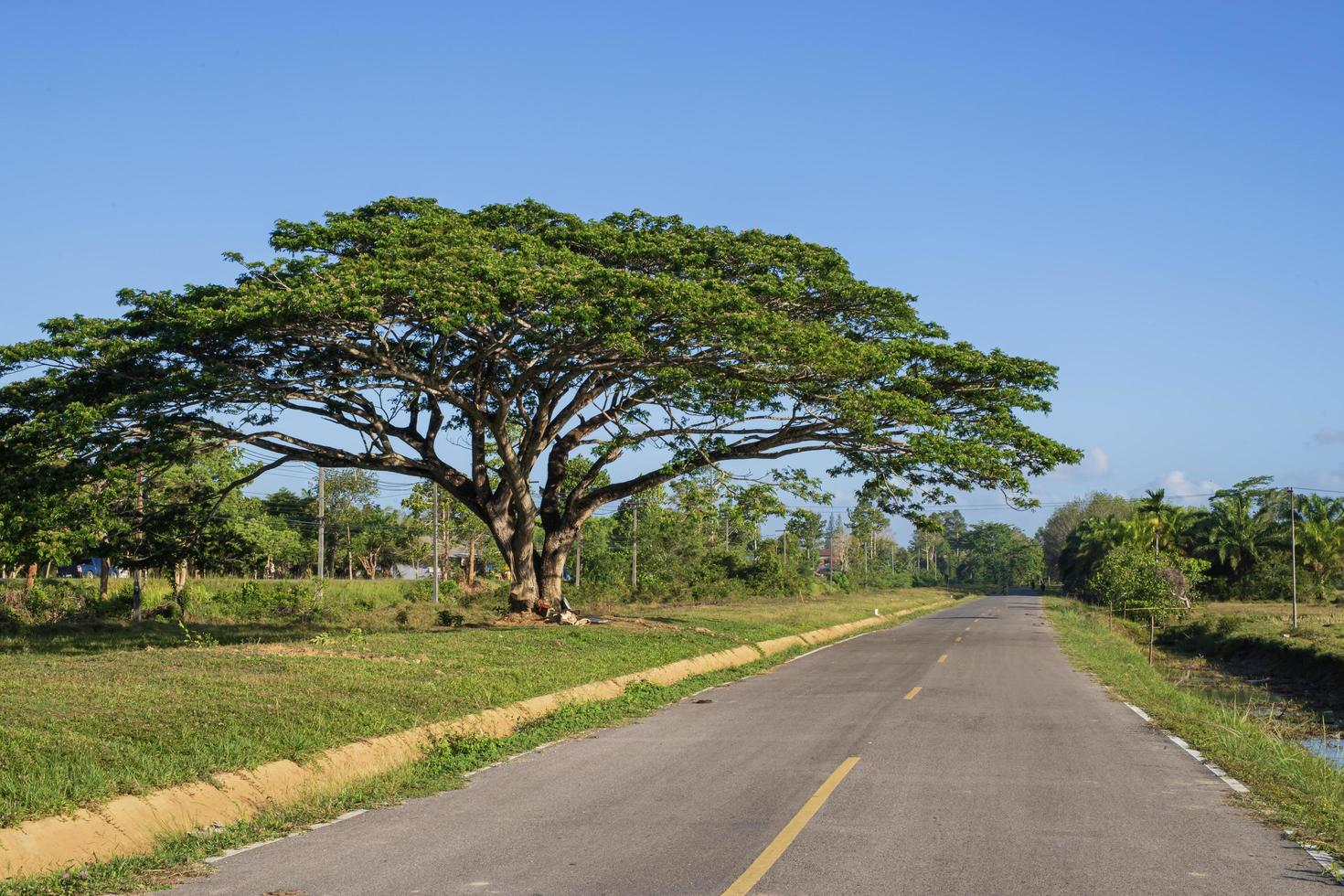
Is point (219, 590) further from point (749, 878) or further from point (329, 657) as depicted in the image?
point (749, 878)

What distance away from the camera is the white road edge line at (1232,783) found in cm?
687

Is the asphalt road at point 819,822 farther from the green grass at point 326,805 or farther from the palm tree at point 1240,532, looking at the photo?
the palm tree at point 1240,532

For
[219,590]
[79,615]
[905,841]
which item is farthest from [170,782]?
[219,590]

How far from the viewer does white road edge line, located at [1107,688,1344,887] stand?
6.87 m

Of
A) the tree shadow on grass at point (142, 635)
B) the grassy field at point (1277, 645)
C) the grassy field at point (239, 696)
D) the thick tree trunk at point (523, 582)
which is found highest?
the thick tree trunk at point (523, 582)

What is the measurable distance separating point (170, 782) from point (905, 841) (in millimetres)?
5309

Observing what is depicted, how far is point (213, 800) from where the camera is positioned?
8.31m

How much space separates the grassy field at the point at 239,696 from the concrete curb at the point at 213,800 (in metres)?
0.15

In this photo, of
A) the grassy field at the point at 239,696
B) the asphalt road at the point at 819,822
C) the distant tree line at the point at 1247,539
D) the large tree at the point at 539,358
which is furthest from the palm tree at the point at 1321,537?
the asphalt road at the point at 819,822

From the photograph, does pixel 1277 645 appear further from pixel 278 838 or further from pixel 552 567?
pixel 278 838

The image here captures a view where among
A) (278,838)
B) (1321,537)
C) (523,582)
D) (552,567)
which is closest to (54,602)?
(523,582)

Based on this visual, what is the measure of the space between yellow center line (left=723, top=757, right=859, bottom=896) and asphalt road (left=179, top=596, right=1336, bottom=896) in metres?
0.02

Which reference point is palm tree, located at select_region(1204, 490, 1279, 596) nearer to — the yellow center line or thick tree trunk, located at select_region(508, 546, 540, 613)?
thick tree trunk, located at select_region(508, 546, 540, 613)

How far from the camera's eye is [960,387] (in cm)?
2494
